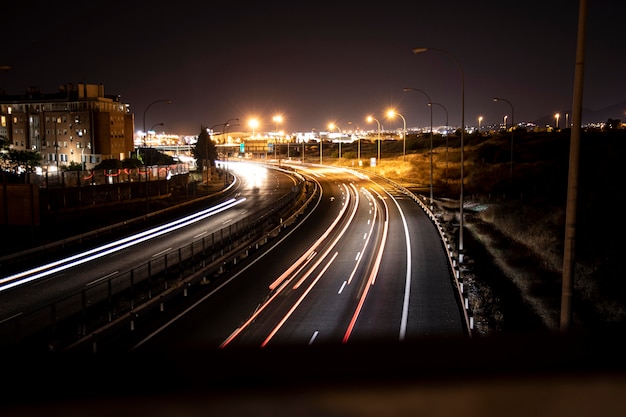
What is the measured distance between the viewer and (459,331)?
59.9 ft

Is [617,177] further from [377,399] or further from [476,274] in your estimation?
[377,399]

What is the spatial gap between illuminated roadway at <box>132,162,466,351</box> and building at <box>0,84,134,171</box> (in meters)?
60.7

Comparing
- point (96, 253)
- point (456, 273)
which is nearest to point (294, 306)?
point (456, 273)

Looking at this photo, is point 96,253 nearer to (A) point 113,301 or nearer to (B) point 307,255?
(A) point 113,301

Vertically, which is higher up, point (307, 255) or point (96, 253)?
point (96, 253)

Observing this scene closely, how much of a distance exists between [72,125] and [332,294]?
81022 mm

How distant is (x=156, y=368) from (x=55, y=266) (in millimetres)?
26781

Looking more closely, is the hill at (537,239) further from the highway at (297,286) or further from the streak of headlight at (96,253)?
the streak of headlight at (96,253)

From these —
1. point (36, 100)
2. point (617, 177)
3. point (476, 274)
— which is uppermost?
point (36, 100)

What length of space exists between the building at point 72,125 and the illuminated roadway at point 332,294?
199ft

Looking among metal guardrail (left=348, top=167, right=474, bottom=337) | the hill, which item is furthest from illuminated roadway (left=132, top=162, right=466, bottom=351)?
the hill

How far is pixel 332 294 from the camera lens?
23.4 m

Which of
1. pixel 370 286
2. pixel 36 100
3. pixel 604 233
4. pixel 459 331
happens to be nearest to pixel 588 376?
pixel 459 331

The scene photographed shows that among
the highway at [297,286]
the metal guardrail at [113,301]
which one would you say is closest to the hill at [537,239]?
the highway at [297,286]
